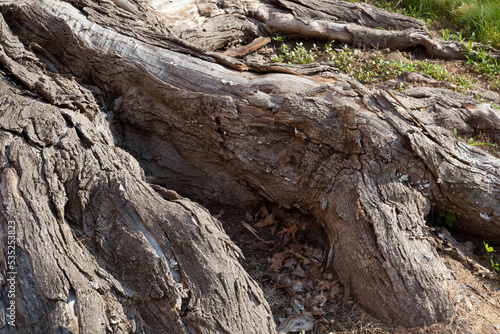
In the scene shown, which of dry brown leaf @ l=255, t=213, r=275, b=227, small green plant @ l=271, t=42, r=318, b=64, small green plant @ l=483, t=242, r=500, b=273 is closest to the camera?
small green plant @ l=483, t=242, r=500, b=273

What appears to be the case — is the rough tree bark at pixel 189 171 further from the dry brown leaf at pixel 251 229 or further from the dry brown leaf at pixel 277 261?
the dry brown leaf at pixel 277 261

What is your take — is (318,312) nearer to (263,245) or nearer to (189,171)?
(263,245)

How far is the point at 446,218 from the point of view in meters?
3.81

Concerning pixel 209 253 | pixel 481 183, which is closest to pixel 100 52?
pixel 209 253

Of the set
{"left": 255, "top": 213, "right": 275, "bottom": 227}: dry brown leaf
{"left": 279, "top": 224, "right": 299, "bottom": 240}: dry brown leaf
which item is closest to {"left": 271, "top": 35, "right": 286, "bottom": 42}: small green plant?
{"left": 255, "top": 213, "right": 275, "bottom": 227}: dry brown leaf

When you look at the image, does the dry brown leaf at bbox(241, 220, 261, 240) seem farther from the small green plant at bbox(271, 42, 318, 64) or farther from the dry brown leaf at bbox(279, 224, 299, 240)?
the small green plant at bbox(271, 42, 318, 64)

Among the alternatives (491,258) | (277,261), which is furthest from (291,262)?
(491,258)

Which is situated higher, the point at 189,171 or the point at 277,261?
the point at 189,171

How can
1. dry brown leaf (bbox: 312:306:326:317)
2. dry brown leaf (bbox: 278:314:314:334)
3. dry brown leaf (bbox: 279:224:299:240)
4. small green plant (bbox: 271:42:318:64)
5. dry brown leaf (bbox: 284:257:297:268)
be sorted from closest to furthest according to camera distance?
dry brown leaf (bbox: 278:314:314:334), dry brown leaf (bbox: 312:306:326:317), dry brown leaf (bbox: 284:257:297:268), dry brown leaf (bbox: 279:224:299:240), small green plant (bbox: 271:42:318:64)

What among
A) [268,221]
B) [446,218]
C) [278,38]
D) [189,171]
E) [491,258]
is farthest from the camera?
[278,38]

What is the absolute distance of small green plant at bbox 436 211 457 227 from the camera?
3.79m

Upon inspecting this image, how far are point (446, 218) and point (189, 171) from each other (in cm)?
251

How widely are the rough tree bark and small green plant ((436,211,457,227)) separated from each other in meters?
0.06

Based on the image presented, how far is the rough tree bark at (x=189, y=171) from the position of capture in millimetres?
2848
